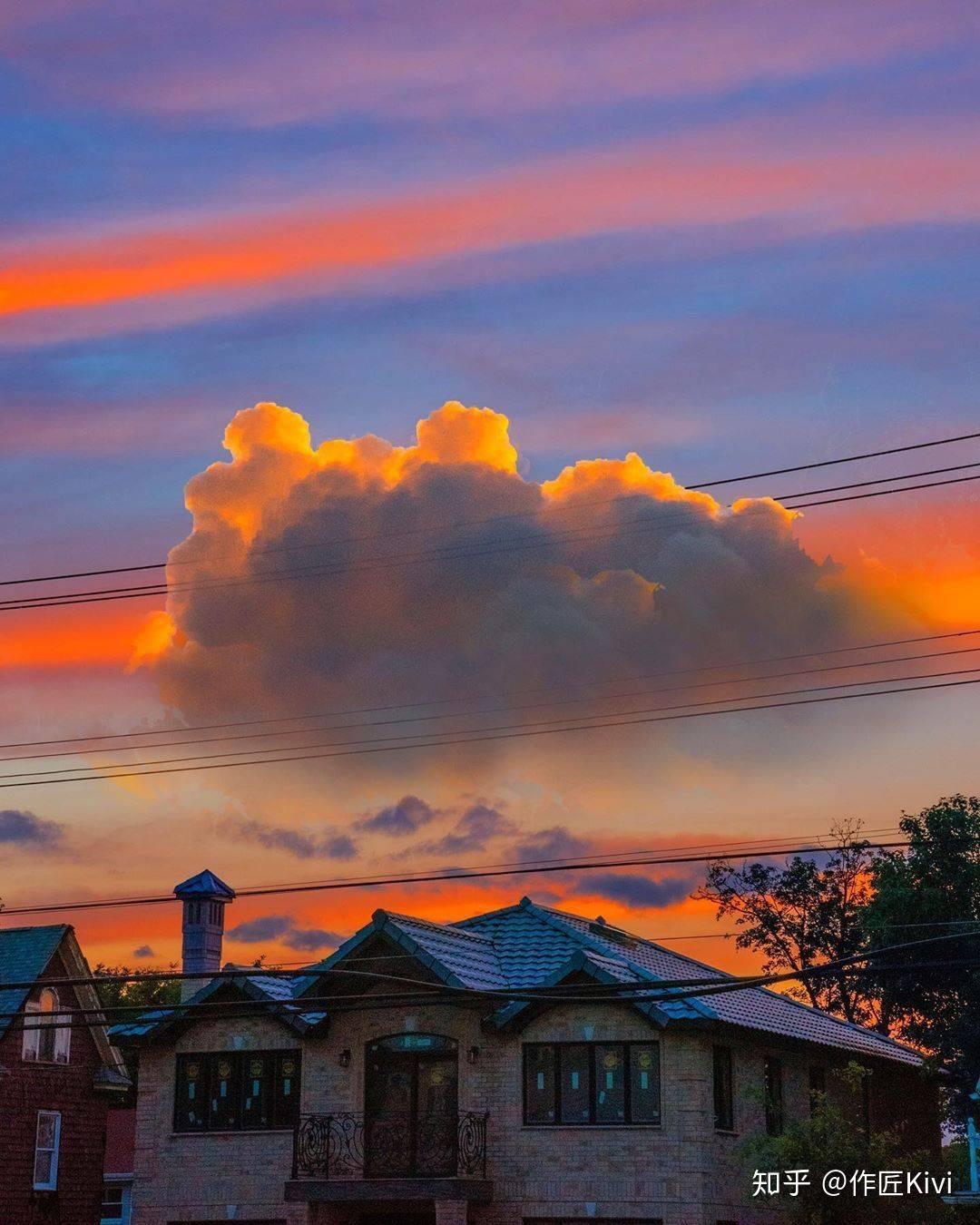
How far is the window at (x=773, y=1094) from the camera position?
38.5 m

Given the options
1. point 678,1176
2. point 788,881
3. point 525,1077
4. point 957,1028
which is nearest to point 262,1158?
point 525,1077

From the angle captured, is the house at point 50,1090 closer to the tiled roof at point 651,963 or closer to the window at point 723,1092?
the tiled roof at point 651,963

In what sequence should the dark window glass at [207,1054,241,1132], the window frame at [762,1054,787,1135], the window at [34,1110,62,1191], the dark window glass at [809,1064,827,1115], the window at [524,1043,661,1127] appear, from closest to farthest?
1. the window at [524,1043,661,1127]
2. the window frame at [762,1054,787,1135]
3. the dark window glass at [207,1054,241,1132]
4. the dark window glass at [809,1064,827,1115]
5. the window at [34,1110,62,1191]

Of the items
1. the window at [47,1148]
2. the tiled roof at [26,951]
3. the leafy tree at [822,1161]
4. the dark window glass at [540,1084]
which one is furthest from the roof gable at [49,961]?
the leafy tree at [822,1161]

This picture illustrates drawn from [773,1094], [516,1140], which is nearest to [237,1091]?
[516,1140]

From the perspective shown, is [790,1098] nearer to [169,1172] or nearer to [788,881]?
[169,1172]

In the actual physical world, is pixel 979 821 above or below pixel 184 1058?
above

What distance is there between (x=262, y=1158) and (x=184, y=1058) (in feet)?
11.0

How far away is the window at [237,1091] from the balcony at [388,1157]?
3.43ft

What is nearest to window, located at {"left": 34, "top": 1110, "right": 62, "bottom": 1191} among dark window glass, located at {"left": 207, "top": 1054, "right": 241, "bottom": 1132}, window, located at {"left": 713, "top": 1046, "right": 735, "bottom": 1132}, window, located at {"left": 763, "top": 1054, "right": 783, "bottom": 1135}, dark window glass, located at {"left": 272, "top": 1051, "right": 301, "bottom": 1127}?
dark window glass, located at {"left": 207, "top": 1054, "right": 241, "bottom": 1132}

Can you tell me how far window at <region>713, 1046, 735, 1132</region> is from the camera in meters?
36.4

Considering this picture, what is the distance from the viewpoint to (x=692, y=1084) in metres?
35.4

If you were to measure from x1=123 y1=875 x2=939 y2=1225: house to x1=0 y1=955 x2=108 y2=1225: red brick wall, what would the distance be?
19.0 ft

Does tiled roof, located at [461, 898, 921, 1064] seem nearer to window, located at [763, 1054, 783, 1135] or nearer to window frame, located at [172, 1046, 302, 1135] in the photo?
window, located at [763, 1054, 783, 1135]
